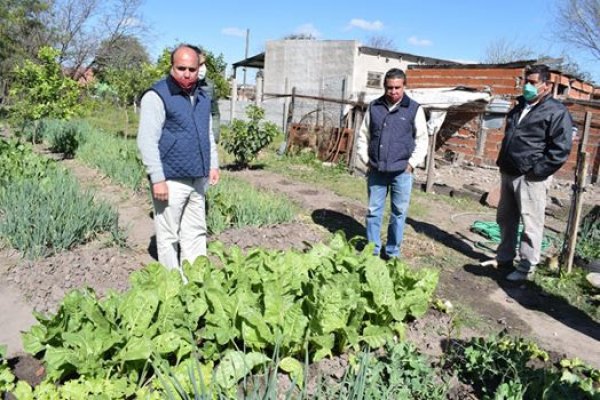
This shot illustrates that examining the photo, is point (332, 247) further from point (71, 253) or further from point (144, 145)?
point (71, 253)

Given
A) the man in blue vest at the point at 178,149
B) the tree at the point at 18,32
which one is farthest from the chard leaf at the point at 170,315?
the tree at the point at 18,32

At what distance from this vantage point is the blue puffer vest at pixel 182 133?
10.2 ft

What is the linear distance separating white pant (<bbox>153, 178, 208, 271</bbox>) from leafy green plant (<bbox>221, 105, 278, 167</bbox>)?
6.17 metres

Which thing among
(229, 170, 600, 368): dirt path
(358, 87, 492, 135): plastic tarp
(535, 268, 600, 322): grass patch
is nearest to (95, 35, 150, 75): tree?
(358, 87, 492, 135): plastic tarp

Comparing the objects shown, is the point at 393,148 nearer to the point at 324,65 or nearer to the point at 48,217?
the point at 48,217

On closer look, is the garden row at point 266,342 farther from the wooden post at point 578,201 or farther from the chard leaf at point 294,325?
the wooden post at point 578,201

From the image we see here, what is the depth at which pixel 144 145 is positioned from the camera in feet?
10.2

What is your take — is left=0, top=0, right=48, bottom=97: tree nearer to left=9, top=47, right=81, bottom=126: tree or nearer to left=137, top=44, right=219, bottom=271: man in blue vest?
left=9, top=47, right=81, bottom=126: tree

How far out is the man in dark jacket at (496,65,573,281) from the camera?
157 inches

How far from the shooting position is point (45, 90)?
30.6 ft

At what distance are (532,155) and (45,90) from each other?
889 cm

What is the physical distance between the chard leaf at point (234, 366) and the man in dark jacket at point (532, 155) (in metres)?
2.97

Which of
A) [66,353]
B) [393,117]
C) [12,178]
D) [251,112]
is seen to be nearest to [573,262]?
[393,117]

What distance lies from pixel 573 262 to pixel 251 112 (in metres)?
6.75
